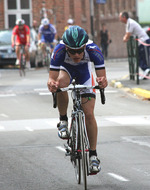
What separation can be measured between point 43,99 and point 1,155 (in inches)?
291

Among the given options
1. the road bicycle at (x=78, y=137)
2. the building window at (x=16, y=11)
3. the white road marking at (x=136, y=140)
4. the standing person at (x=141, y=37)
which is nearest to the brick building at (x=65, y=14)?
the building window at (x=16, y=11)

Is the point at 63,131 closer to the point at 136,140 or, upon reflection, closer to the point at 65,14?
the point at 136,140

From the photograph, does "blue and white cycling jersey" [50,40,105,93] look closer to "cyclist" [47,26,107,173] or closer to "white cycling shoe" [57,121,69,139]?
"cyclist" [47,26,107,173]

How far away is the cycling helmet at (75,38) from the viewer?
6.71 metres

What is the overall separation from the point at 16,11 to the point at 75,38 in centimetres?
3889

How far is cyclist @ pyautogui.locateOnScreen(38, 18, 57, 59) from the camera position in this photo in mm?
26077

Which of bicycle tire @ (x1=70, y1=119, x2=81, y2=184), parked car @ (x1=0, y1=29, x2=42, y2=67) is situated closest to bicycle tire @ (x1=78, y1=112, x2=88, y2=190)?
bicycle tire @ (x1=70, y1=119, x2=81, y2=184)

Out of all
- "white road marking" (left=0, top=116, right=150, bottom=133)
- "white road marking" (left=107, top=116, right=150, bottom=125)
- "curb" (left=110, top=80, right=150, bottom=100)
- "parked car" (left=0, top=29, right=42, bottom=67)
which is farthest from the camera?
"parked car" (left=0, top=29, right=42, bottom=67)

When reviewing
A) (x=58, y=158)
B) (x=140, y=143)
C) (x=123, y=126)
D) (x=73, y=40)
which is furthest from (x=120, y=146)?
(x=73, y=40)

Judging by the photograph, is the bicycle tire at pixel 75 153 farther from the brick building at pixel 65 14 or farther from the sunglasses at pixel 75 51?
the brick building at pixel 65 14

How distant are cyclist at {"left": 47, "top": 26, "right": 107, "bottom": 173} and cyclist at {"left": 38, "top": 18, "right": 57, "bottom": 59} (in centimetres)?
1860

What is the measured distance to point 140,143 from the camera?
948 centimetres

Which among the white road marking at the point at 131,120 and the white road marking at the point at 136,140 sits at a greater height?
the white road marking at the point at 131,120

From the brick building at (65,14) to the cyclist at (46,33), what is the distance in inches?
684
